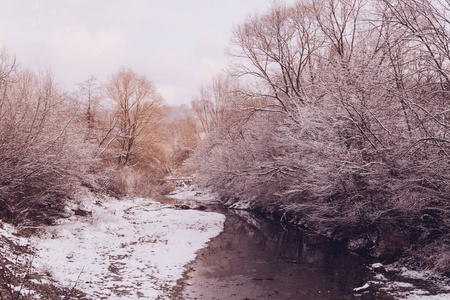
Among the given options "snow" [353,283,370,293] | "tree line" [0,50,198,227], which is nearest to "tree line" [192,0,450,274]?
"snow" [353,283,370,293]

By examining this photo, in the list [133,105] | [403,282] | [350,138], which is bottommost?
[403,282]

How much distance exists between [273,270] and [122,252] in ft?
16.4

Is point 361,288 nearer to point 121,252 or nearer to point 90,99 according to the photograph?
point 121,252

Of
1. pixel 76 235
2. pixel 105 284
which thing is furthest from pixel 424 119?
pixel 76 235

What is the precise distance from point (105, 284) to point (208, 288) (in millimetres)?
2567

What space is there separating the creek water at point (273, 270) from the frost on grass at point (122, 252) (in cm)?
73

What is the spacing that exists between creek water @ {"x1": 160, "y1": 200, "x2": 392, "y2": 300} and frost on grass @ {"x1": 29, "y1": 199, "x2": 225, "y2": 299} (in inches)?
28.9

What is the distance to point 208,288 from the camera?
8.52 m

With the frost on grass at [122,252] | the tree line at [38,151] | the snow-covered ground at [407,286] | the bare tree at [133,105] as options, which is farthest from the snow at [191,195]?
the snow-covered ground at [407,286]

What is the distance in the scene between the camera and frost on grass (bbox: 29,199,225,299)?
758cm

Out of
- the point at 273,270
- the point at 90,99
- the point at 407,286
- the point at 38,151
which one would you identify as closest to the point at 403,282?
the point at 407,286

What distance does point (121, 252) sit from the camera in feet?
35.7

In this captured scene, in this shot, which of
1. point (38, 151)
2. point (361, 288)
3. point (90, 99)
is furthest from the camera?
point (90, 99)

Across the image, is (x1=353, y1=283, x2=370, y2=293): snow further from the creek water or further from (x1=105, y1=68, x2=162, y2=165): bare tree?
(x1=105, y1=68, x2=162, y2=165): bare tree
